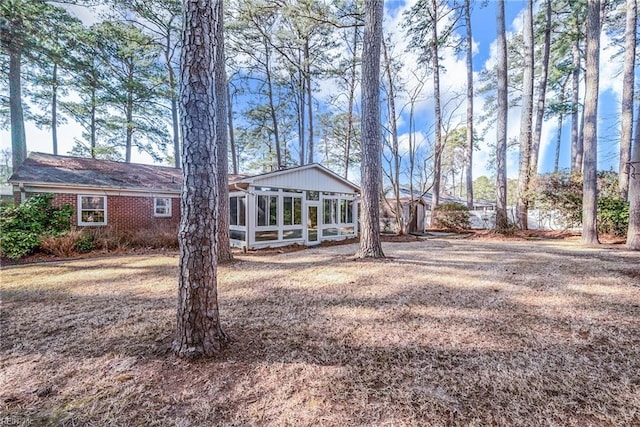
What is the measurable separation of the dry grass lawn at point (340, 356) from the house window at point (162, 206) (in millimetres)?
7468

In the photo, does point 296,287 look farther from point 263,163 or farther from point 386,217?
point 263,163

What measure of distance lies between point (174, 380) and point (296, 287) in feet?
8.13

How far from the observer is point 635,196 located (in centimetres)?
665

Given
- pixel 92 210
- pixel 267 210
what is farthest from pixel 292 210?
pixel 92 210

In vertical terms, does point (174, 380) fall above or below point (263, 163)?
below

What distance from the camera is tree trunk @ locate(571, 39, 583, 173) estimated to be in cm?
1452

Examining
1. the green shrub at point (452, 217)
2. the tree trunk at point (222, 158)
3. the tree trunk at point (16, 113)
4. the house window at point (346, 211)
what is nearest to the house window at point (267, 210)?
the tree trunk at point (222, 158)

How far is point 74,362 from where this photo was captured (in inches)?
88.0

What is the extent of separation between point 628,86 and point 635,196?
23.7 feet

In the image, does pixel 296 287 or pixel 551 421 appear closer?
pixel 551 421

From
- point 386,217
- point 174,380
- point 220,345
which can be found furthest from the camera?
point 386,217

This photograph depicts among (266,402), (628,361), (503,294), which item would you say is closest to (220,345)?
(266,402)

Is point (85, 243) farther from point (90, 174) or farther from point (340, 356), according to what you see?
point (340, 356)

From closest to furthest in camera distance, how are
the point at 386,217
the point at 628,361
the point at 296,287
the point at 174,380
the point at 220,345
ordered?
1. the point at 174,380
2. the point at 628,361
3. the point at 220,345
4. the point at 296,287
5. the point at 386,217
